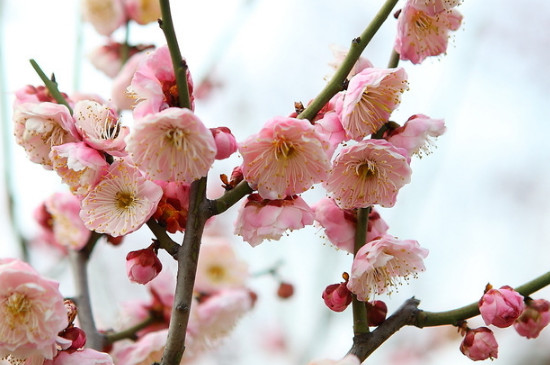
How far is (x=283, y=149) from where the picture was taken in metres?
0.95

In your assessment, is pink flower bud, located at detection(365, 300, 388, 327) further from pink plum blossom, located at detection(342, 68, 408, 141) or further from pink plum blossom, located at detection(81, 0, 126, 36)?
pink plum blossom, located at detection(81, 0, 126, 36)

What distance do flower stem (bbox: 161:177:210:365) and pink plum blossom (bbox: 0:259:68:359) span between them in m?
0.14

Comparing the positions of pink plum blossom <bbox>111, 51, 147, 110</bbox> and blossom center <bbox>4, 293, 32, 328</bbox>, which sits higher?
pink plum blossom <bbox>111, 51, 147, 110</bbox>

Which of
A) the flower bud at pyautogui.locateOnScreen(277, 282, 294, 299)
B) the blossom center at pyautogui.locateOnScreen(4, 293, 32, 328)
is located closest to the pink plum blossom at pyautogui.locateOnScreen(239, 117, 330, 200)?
the blossom center at pyautogui.locateOnScreen(4, 293, 32, 328)

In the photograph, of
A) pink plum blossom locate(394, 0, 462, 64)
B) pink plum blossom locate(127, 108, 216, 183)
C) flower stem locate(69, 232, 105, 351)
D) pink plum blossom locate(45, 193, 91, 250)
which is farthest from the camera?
pink plum blossom locate(45, 193, 91, 250)

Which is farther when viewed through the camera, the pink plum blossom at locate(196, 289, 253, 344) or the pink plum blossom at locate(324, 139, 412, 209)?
the pink plum blossom at locate(196, 289, 253, 344)

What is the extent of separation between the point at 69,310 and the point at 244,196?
29 cm

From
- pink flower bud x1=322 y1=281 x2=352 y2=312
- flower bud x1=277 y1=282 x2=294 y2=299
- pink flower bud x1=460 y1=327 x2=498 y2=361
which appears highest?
pink flower bud x1=322 y1=281 x2=352 y2=312

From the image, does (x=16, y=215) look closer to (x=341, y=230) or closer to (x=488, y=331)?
(x=341, y=230)

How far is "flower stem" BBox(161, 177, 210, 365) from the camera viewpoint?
0.86m

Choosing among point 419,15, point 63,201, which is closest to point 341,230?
point 419,15

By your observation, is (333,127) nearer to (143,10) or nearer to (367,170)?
(367,170)

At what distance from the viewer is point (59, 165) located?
0.92 meters

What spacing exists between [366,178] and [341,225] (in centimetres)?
8
